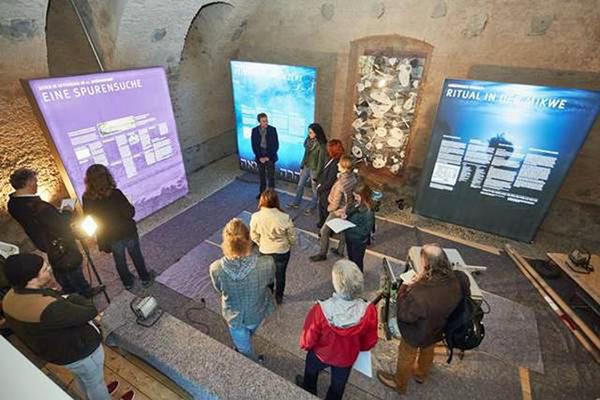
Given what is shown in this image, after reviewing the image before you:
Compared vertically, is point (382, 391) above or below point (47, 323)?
below

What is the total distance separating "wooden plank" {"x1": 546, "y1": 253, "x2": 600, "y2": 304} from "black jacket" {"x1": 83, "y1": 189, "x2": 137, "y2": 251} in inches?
195

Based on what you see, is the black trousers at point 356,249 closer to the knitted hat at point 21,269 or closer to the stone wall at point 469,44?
the stone wall at point 469,44

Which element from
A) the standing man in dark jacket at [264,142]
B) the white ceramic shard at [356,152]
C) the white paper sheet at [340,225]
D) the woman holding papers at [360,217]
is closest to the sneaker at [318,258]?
the woman holding papers at [360,217]

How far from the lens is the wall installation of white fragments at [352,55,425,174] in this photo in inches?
197

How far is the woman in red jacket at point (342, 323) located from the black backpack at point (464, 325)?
61 cm

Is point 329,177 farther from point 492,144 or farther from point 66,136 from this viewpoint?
point 66,136

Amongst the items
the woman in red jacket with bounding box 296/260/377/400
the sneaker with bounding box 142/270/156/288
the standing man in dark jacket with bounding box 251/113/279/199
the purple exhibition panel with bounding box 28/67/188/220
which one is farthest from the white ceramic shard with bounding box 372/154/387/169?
the sneaker with bounding box 142/270/156/288

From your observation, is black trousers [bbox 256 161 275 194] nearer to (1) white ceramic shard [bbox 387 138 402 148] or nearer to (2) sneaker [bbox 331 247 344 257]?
(2) sneaker [bbox 331 247 344 257]

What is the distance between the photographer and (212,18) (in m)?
5.55

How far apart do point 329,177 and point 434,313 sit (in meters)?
2.54

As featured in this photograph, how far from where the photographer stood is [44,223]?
2859 mm

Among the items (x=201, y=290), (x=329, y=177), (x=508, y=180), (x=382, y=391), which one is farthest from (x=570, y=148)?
(x=201, y=290)

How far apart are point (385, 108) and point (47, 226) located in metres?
4.99

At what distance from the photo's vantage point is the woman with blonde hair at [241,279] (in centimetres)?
224
